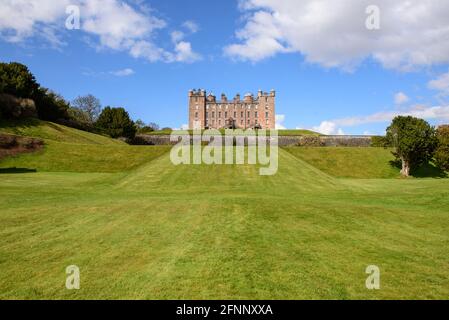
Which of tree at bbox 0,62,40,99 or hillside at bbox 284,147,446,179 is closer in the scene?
hillside at bbox 284,147,446,179

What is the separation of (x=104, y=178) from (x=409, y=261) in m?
33.8

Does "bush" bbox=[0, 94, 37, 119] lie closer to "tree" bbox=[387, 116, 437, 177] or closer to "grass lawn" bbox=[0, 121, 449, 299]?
"grass lawn" bbox=[0, 121, 449, 299]

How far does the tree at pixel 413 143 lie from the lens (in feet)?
184

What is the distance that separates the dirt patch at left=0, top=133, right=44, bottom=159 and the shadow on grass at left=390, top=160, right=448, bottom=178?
57706mm

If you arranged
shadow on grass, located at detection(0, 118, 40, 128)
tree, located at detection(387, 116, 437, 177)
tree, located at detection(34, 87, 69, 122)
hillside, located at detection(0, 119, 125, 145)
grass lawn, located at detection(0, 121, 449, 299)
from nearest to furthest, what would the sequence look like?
grass lawn, located at detection(0, 121, 449, 299), tree, located at detection(387, 116, 437, 177), hillside, located at detection(0, 119, 125, 145), shadow on grass, located at detection(0, 118, 40, 128), tree, located at detection(34, 87, 69, 122)

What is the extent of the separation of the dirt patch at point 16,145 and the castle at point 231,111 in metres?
104

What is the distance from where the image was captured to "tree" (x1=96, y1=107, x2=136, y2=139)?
321ft

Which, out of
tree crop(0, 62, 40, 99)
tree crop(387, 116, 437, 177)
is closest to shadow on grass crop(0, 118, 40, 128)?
tree crop(0, 62, 40, 99)

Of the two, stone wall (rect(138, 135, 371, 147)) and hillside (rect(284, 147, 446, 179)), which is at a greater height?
stone wall (rect(138, 135, 371, 147))

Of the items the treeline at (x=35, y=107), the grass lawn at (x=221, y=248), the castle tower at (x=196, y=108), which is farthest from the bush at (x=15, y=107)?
the castle tower at (x=196, y=108)

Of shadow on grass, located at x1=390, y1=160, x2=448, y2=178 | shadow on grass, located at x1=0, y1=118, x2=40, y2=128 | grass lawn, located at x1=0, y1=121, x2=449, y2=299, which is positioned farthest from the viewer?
shadow on grass, located at x1=0, y1=118, x2=40, y2=128

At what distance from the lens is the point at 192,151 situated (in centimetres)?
5153
